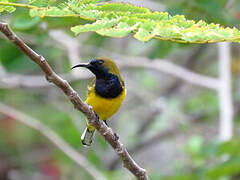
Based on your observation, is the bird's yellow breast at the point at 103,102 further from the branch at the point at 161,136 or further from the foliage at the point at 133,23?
the branch at the point at 161,136

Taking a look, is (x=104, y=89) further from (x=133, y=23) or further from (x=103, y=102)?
(x=133, y=23)

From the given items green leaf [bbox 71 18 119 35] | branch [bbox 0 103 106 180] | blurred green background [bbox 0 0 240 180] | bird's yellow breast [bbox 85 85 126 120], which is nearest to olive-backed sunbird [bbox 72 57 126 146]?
bird's yellow breast [bbox 85 85 126 120]

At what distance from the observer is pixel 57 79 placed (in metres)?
1.73

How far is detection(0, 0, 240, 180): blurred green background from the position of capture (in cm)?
414

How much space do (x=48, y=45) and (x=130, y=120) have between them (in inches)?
132

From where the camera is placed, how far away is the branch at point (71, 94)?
1534mm

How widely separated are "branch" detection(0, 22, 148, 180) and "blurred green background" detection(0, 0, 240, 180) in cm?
151

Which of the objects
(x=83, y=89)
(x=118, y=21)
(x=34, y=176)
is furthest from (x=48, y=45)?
(x=118, y=21)

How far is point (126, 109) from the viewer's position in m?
7.62

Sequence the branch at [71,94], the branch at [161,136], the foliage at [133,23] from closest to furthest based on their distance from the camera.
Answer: the foliage at [133,23], the branch at [71,94], the branch at [161,136]

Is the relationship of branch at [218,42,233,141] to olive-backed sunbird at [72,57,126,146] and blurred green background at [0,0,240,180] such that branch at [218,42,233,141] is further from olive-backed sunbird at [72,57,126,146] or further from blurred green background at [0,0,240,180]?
→ olive-backed sunbird at [72,57,126,146]

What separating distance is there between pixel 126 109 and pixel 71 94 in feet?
19.0

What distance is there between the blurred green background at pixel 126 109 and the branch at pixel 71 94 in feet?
4.96

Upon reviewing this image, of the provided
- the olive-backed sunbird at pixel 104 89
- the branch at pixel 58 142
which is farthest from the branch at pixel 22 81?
the olive-backed sunbird at pixel 104 89
